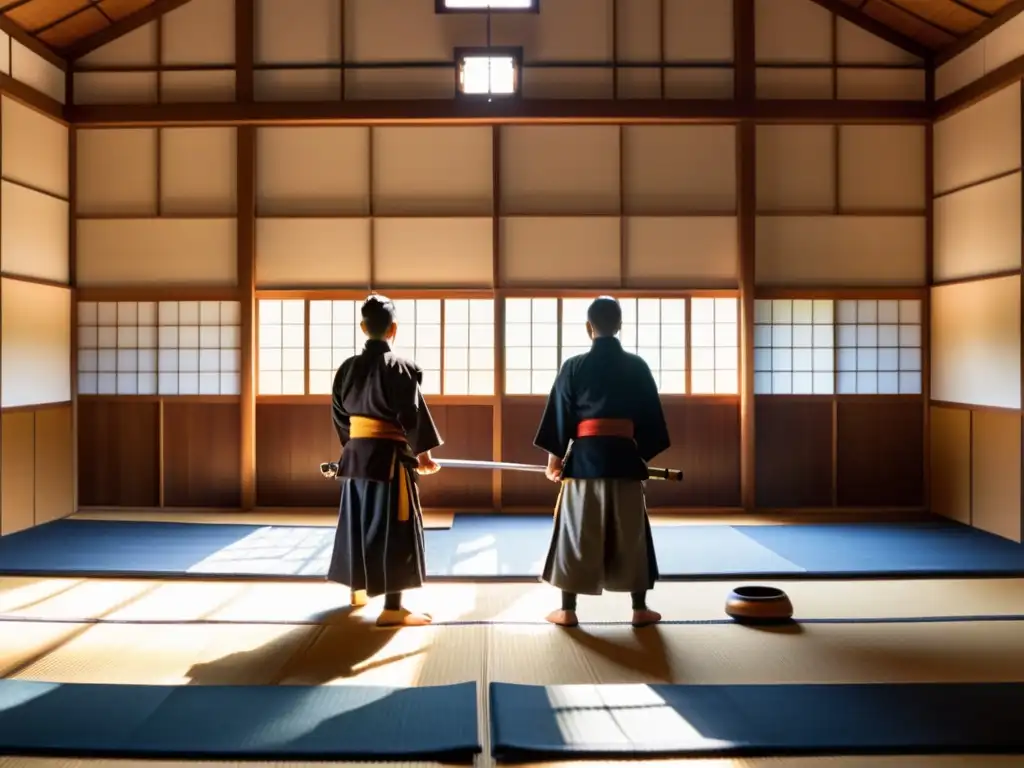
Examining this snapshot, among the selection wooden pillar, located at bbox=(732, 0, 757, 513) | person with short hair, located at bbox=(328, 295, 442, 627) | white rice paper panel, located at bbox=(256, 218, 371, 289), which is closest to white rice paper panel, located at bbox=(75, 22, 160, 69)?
white rice paper panel, located at bbox=(256, 218, 371, 289)

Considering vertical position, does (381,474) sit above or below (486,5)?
below

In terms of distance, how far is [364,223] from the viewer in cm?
700

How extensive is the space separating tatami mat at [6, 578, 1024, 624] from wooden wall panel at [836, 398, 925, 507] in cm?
233

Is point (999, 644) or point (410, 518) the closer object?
point (999, 644)

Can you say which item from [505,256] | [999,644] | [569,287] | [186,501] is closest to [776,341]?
[569,287]

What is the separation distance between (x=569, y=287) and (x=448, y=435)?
1.50 metres

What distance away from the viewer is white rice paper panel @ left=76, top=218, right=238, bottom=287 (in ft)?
23.1

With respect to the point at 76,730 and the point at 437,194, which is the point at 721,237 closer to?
the point at 437,194

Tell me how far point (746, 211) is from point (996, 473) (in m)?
2.57

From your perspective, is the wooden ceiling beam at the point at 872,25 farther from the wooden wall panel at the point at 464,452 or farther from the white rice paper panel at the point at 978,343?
the wooden wall panel at the point at 464,452

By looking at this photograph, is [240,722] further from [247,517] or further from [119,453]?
[119,453]

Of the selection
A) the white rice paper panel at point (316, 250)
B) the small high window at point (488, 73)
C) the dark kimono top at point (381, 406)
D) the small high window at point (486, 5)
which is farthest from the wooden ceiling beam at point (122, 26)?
the dark kimono top at point (381, 406)

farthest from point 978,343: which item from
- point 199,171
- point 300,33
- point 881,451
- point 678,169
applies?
point 199,171

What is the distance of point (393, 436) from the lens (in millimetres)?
3955
